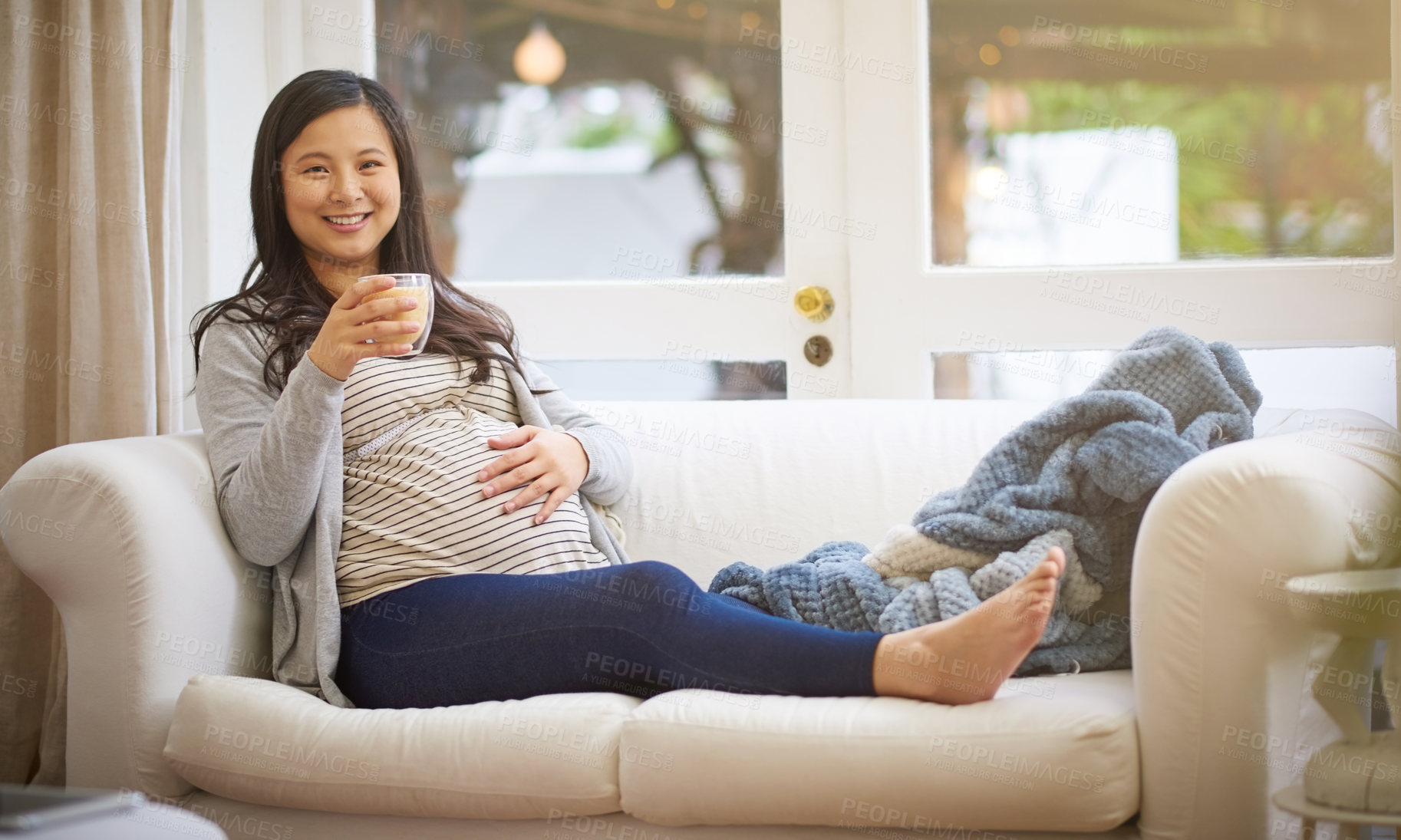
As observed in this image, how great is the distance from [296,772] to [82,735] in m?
0.30

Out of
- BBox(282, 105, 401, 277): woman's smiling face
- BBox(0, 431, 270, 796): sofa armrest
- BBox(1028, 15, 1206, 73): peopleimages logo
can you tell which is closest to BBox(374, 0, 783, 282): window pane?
BBox(1028, 15, 1206, 73): peopleimages logo

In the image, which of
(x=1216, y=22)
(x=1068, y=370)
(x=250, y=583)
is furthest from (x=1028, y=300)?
(x=250, y=583)

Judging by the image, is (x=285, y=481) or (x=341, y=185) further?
(x=341, y=185)

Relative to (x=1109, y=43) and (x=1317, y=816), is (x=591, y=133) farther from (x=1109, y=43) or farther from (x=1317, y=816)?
(x=1317, y=816)

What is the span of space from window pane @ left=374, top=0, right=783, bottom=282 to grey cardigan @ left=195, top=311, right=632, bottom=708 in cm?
105

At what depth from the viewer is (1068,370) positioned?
239 cm

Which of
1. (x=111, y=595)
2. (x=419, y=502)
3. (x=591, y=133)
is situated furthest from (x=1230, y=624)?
(x=591, y=133)

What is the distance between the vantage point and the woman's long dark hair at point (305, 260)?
1.64 meters

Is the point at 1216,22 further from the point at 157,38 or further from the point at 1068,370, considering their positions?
the point at 157,38

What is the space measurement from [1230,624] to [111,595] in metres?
1.27

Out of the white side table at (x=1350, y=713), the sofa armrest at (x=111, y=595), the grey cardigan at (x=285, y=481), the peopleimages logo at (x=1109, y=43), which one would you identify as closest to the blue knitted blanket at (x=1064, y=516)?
the white side table at (x=1350, y=713)

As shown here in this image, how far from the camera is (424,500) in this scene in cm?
154

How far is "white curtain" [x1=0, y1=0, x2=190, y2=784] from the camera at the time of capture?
2068 mm

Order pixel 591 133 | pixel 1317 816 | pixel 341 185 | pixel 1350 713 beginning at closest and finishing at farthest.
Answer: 1. pixel 1317 816
2. pixel 1350 713
3. pixel 341 185
4. pixel 591 133
